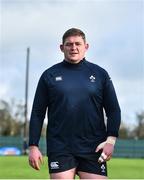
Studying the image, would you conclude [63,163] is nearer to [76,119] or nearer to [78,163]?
[78,163]

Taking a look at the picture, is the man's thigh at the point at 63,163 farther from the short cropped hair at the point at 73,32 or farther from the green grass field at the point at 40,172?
the green grass field at the point at 40,172

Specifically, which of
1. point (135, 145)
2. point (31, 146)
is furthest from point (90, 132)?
point (135, 145)

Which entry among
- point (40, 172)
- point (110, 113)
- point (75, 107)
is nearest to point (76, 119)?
point (75, 107)

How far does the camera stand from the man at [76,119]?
6.60 m

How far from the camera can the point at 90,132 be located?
666 cm

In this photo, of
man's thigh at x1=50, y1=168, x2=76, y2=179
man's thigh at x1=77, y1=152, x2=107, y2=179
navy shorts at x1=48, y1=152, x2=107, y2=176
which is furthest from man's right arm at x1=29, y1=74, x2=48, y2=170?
man's thigh at x1=77, y1=152, x2=107, y2=179

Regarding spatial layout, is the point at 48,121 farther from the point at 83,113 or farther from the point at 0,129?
the point at 0,129

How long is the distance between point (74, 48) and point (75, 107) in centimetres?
60

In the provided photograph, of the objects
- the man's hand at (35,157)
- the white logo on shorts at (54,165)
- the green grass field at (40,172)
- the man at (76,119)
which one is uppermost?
the man at (76,119)

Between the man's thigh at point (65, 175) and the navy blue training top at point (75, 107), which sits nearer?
the man's thigh at point (65, 175)

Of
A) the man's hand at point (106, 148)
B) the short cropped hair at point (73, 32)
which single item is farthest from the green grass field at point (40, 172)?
the short cropped hair at point (73, 32)

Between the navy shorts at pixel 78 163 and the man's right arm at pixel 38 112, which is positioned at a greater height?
the man's right arm at pixel 38 112

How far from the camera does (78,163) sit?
6.67 meters

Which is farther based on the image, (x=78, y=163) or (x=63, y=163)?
(x=78, y=163)
